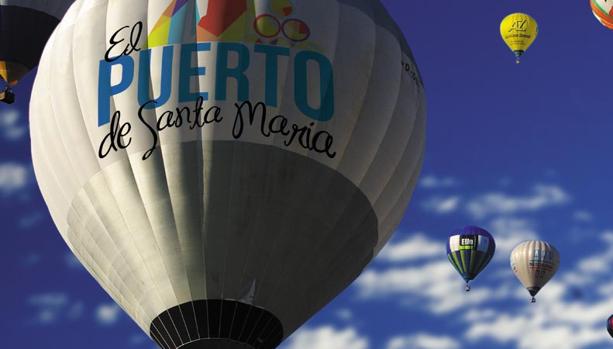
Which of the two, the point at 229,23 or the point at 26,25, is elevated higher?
the point at 26,25

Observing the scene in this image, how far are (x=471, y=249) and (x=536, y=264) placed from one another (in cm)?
324

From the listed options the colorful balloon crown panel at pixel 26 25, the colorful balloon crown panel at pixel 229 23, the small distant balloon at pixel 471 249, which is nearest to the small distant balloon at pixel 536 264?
the small distant balloon at pixel 471 249

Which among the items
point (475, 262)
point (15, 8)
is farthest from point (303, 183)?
point (475, 262)

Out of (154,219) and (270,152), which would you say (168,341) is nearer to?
(154,219)

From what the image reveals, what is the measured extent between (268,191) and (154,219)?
162cm

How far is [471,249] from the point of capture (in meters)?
35.7

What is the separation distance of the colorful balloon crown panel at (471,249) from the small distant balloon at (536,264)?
268 cm

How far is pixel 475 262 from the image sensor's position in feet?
117

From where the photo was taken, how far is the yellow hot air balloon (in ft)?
130

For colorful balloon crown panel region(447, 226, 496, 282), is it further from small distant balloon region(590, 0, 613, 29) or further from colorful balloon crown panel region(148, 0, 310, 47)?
colorful balloon crown panel region(148, 0, 310, 47)

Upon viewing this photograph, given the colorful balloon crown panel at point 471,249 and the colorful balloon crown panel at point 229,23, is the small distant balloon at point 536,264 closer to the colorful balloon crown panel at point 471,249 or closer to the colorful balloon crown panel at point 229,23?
the colorful balloon crown panel at point 471,249

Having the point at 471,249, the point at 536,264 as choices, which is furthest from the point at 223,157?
the point at 536,264

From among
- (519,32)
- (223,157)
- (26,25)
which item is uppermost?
(519,32)

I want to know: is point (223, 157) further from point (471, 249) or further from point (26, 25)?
point (471, 249)
